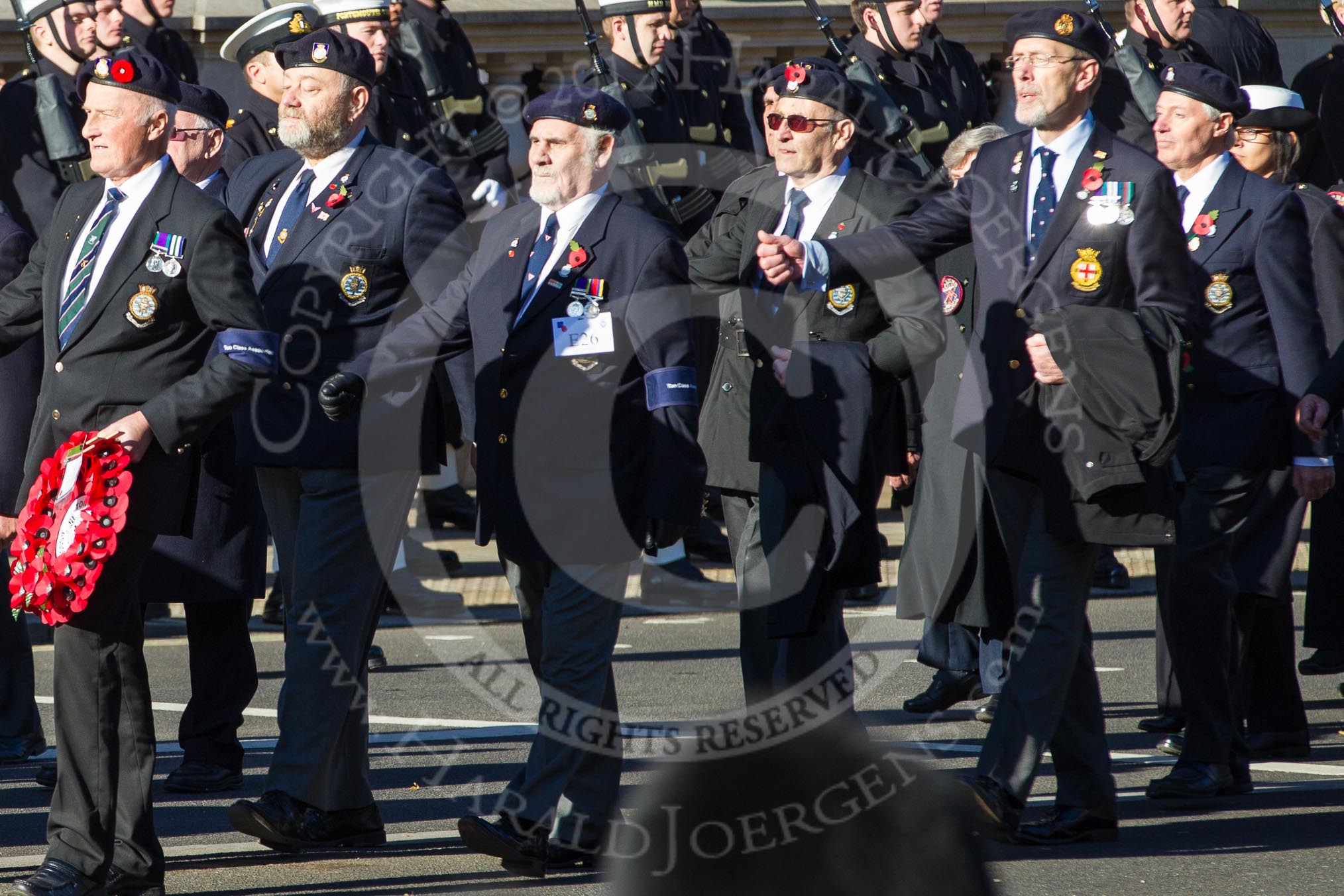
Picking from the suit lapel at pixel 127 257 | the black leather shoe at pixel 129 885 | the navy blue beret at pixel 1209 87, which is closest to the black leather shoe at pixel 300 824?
the black leather shoe at pixel 129 885

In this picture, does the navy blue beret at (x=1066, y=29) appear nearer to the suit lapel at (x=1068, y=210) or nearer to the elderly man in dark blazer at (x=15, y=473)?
the suit lapel at (x=1068, y=210)

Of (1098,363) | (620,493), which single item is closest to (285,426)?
(620,493)

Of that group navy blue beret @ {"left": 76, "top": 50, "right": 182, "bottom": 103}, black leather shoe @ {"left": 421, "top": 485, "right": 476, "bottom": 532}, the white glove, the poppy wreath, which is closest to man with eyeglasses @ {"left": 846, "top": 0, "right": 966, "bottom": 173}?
the white glove

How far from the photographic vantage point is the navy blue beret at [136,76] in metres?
5.05

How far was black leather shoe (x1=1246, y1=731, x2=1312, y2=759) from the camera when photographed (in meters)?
6.79

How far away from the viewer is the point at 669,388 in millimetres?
5469

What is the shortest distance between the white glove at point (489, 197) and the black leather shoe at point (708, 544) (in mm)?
1983

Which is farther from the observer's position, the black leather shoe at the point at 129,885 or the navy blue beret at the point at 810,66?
the navy blue beret at the point at 810,66

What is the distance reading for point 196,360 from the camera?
516 cm

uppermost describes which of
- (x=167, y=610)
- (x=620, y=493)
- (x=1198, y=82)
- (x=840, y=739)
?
(x=840, y=739)

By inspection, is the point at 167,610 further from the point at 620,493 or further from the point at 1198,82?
the point at 1198,82

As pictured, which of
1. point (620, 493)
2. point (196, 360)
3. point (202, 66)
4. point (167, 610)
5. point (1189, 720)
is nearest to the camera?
point (196, 360)

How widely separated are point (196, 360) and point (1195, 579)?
10.3ft

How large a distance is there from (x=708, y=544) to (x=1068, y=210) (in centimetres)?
550
